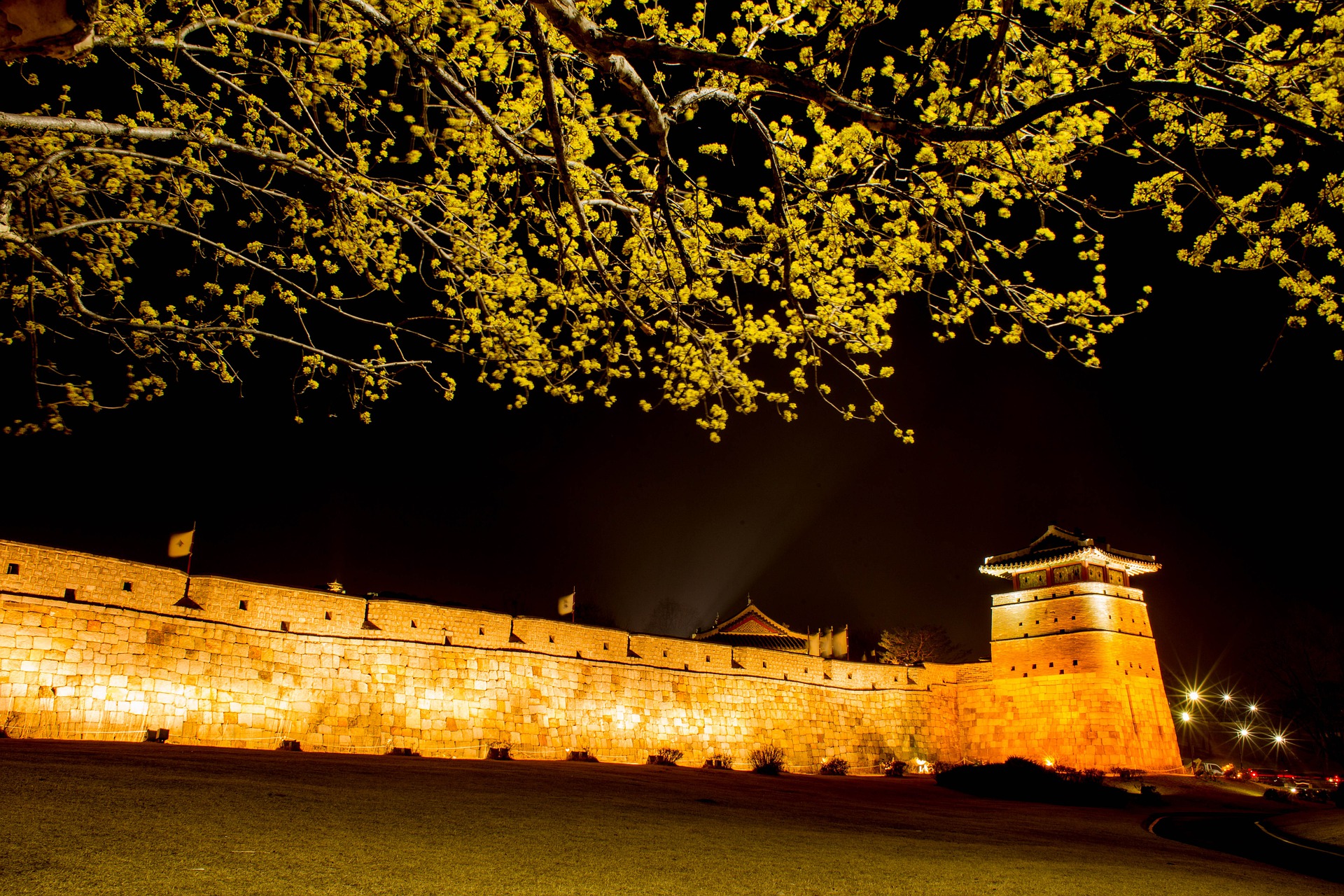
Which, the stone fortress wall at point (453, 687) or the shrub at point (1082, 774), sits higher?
the stone fortress wall at point (453, 687)

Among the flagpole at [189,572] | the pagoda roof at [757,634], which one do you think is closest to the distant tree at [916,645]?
the pagoda roof at [757,634]

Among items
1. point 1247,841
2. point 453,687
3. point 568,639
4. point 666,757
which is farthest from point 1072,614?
point 453,687

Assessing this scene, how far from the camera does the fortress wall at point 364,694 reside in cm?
1109

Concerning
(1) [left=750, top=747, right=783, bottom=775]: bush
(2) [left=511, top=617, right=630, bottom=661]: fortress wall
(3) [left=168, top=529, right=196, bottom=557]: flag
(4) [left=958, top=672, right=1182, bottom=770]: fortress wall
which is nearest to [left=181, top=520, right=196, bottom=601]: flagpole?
(3) [left=168, top=529, right=196, bottom=557]: flag

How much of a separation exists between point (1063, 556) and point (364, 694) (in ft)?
77.0

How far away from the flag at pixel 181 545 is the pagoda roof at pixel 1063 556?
85.7 ft

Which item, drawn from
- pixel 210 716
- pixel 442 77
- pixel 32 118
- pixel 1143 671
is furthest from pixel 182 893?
pixel 1143 671

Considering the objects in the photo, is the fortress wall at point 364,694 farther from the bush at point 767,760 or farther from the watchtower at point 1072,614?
the watchtower at point 1072,614

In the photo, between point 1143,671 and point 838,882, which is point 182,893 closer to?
point 838,882

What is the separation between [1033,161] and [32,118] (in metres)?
7.06

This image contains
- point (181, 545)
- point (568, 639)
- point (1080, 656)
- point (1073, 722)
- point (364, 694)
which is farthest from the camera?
point (1080, 656)

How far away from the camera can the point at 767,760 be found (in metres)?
20.1

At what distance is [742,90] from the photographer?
17.0 feet

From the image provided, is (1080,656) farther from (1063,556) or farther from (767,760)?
(767,760)
